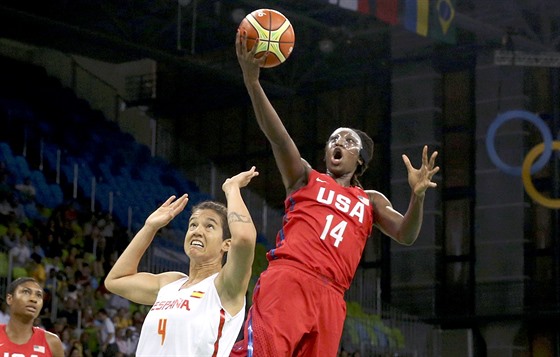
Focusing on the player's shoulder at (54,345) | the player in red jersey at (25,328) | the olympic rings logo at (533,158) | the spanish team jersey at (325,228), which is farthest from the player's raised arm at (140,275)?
the olympic rings logo at (533,158)

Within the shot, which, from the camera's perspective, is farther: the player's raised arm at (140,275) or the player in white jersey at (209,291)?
the player's raised arm at (140,275)

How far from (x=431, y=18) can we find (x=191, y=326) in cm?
1422

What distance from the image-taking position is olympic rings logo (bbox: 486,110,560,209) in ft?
65.4

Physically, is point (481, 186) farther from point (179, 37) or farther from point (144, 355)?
point (144, 355)

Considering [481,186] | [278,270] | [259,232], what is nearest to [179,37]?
[259,232]

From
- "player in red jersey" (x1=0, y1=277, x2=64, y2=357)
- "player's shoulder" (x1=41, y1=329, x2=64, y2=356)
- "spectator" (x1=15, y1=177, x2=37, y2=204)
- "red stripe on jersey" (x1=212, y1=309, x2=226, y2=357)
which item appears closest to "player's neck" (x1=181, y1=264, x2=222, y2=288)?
"red stripe on jersey" (x1=212, y1=309, x2=226, y2=357)

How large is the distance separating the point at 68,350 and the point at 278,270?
9.04m

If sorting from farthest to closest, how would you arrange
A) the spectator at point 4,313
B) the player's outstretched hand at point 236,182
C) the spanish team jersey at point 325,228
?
the spectator at point 4,313 < the spanish team jersey at point 325,228 < the player's outstretched hand at point 236,182

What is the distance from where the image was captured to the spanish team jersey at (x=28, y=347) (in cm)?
798

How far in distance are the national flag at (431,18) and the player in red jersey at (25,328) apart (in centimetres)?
1073

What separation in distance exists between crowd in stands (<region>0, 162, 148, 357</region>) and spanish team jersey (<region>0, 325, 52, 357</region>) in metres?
5.17

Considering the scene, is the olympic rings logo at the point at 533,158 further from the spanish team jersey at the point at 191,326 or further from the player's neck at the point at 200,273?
the spanish team jersey at the point at 191,326

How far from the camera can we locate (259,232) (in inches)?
846

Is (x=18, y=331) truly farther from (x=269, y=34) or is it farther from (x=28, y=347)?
(x=269, y=34)
